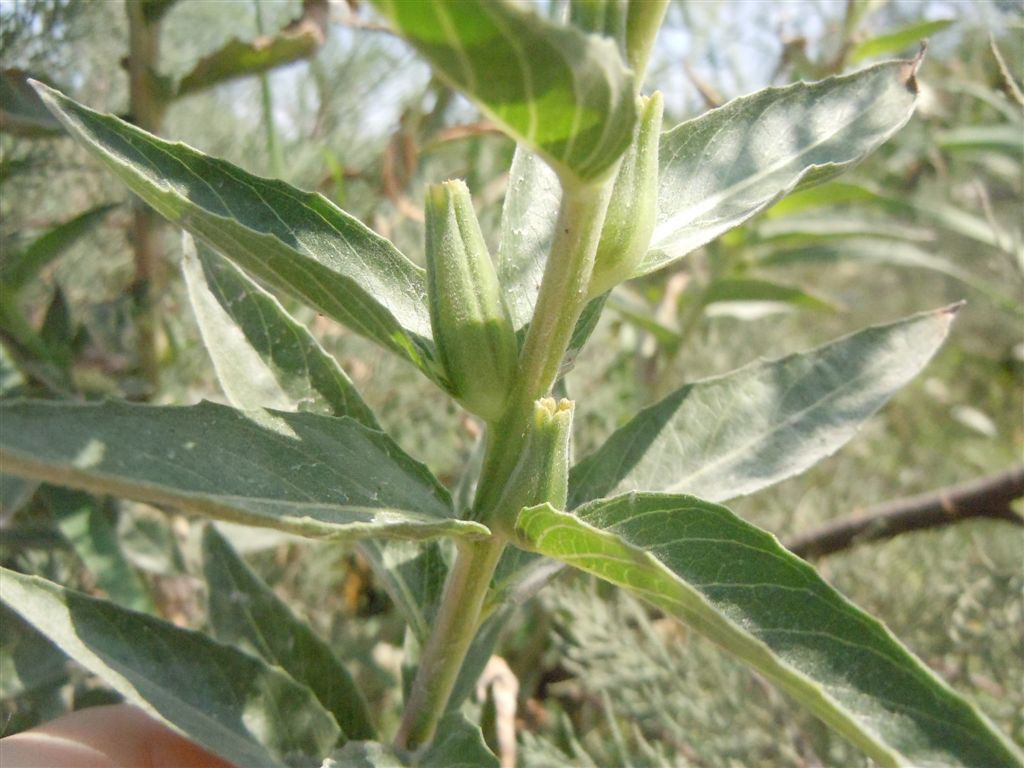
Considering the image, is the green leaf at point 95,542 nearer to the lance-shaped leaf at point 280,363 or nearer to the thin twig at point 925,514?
the lance-shaped leaf at point 280,363

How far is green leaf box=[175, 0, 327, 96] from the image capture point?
0.98m

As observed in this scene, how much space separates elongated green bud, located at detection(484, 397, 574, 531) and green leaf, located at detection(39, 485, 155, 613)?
534 millimetres

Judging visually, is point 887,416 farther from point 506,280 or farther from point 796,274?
point 506,280

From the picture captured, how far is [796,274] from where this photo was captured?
8.27 ft

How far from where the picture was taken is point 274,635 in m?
0.90

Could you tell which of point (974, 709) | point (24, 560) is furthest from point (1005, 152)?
point (24, 560)

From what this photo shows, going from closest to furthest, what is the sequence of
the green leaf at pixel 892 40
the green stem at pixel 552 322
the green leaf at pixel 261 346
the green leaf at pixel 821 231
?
the green stem at pixel 552 322, the green leaf at pixel 261 346, the green leaf at pixel 892 40, the green leaf at pixel 821 231

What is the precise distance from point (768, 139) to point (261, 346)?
45 cm

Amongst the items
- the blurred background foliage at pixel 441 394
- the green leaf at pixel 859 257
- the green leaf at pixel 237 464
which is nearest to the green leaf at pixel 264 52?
the blurred background foliage at pixel 441 394

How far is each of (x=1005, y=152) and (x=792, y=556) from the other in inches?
56.7

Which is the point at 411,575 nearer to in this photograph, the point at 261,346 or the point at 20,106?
the point at 261,346

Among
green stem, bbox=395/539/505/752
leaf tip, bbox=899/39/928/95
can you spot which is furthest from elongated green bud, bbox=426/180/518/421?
leaf tip, bbox=899/39/928/95

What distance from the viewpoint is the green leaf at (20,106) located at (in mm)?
926

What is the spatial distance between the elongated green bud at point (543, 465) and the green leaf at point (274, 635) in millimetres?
351
